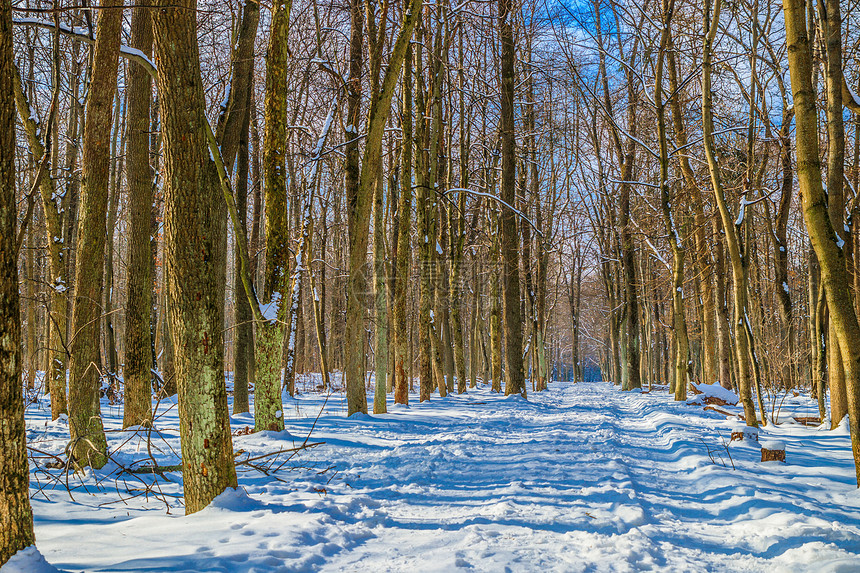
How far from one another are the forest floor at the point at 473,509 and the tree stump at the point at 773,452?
115 mm

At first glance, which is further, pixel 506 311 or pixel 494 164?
pixel 494 164

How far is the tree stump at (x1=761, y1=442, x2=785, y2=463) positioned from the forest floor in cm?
11

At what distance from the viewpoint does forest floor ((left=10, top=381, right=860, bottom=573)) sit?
299cm

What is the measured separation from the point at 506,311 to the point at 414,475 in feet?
27.8

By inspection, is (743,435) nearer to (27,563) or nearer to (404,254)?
(404,254)

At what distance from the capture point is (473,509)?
412cm

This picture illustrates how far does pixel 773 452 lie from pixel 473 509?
3626 millimetres

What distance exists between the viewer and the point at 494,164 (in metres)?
18.7

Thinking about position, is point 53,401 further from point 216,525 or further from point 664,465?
point 664,465

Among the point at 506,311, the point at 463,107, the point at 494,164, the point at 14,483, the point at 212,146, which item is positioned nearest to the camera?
the point at 14,483

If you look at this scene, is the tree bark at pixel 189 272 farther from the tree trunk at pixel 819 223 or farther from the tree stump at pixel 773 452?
the tree stump at pixel 773 452

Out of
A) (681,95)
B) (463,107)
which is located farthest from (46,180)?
(681,95)

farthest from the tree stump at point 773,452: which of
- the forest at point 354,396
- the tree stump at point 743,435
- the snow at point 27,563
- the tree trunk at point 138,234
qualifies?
the tree trunk at point 138,234

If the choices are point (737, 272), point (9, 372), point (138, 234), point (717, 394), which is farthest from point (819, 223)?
point (717, 394)
